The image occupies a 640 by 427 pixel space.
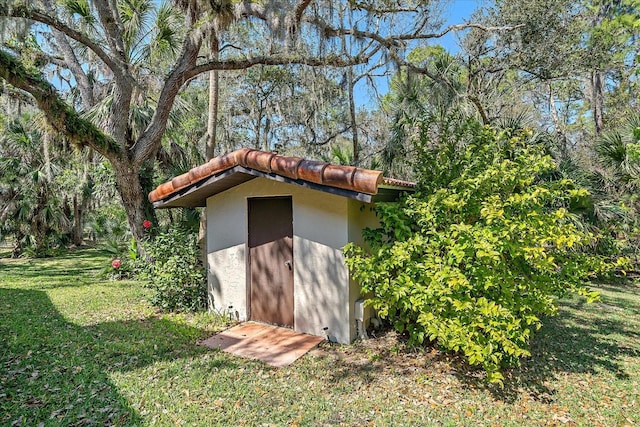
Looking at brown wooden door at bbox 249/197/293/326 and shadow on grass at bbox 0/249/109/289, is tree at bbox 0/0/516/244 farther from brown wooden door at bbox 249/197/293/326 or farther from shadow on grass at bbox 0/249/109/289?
brown wooden door at bbox 249/197/293/326

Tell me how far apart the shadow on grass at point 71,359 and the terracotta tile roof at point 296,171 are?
7.81ft

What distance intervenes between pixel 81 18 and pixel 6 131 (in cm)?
912

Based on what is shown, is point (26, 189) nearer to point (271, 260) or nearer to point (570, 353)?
point (271, 260)

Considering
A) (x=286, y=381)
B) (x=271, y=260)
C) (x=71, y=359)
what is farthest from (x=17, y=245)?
(x=286, y=381)

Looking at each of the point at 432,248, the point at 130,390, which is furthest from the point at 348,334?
the point at 130,390

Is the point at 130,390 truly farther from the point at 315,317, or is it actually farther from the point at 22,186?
the point at 22,186

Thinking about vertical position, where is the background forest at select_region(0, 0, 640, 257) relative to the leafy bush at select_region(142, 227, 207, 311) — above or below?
above

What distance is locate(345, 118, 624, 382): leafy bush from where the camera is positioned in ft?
11.9

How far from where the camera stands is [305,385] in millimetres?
3875

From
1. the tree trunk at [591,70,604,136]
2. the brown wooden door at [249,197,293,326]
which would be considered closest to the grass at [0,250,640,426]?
the brown wooden door at [249,197,293,326]

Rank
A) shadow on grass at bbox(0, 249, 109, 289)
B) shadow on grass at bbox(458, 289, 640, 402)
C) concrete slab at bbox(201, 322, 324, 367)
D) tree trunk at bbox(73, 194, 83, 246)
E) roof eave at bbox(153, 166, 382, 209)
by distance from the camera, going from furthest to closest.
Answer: tree trunk at bbox(73, 194, 83, 246) < shadow on grass at bbox(0, 249, 109, 289) < concrete slab at bbox(201, 322, 324, 367) < roof eave at bbox(153, 166, 382, 209) < shadow on grass at bbox(458, 289, 640, 402)

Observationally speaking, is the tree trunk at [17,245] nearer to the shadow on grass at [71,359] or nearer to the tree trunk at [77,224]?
the tree trunk at [77,224]

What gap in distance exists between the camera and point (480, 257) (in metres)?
3.65

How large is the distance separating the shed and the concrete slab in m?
0.18
